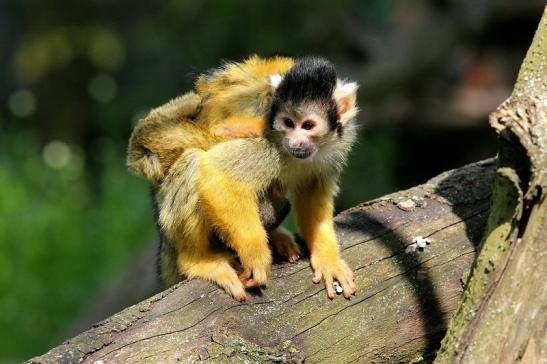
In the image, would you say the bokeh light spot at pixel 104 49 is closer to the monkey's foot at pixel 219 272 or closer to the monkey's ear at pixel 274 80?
the monkey's ear at pixel 274 80

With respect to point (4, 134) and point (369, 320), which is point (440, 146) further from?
point (369, 320)

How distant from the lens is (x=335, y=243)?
4184mm

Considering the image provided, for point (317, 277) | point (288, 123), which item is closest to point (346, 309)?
point (317, 277)

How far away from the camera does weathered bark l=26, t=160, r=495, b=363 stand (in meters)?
3.44

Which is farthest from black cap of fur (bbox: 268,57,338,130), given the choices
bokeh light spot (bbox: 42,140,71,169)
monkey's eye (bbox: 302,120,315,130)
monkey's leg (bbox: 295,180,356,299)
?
bokeh light spot (bbox: 42,140,71,169)

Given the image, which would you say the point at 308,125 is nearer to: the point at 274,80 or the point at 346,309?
the point at 274,80

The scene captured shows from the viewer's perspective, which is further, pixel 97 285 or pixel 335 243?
pixel 97 285

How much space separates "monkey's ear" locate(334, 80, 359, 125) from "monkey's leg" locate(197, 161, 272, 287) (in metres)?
0.70

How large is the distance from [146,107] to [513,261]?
1013 centimetres

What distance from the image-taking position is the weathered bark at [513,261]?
2924 millimetres

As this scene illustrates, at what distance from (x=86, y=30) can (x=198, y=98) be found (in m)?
8.65

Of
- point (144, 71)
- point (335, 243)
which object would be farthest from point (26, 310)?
point (144, 71)

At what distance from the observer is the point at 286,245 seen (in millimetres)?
4273

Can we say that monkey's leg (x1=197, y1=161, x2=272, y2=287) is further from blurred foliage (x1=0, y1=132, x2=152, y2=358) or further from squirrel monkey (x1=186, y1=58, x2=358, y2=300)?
blurred foliage (x1=0, y1=132, x2=152, y2=358)
